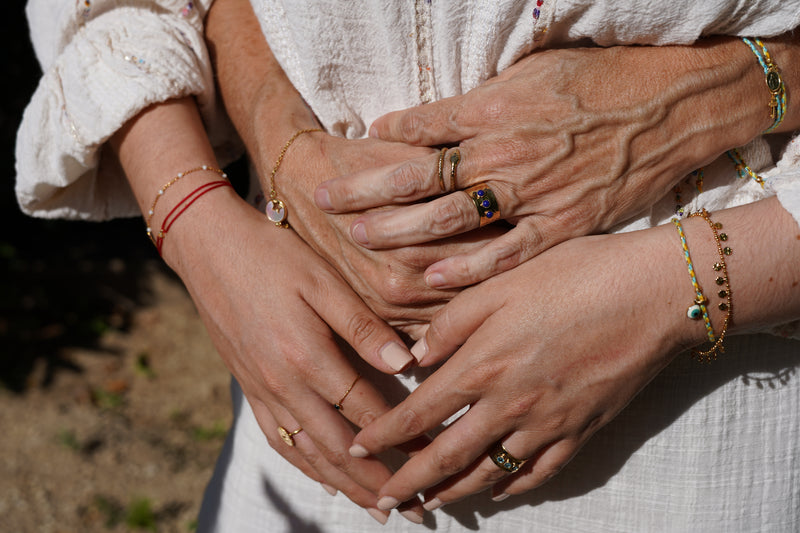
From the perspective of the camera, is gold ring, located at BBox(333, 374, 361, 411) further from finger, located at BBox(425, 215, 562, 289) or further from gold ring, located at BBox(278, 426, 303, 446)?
finger, located at BBox(425, 215, 562, 289)

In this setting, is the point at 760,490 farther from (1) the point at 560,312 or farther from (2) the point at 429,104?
(2) the point at 429,104

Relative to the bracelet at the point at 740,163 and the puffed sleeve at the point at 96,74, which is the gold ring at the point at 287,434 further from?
the bracelet at the point at 740,163

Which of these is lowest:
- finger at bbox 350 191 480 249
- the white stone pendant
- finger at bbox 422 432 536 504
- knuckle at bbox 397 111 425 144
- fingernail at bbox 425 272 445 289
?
finger at bbox 422 432 536 504

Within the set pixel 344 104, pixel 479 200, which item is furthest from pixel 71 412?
pixel 479 200

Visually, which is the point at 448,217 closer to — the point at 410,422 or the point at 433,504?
the point at 410,422

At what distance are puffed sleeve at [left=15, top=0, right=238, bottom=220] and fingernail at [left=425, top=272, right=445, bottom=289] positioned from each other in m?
0.66

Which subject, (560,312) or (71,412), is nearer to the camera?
(560,312)

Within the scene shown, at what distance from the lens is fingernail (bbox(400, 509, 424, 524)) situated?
129cm

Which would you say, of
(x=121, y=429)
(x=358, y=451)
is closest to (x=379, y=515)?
(x=358, y=451)

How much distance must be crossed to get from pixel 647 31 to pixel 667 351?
50 cm

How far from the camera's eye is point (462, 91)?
1.19 meters

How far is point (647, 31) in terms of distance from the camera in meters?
1.01

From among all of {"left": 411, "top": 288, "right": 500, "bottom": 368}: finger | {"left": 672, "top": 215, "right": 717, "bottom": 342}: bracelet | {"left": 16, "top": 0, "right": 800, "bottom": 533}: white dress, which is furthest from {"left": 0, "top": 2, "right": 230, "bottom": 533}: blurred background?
{"left": 672, "top": 215, "right": 717, "bottom": 342}: bracelet

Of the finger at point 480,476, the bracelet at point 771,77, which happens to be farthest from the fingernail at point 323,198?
the bracelet at point 771,77
